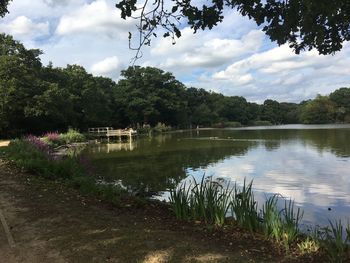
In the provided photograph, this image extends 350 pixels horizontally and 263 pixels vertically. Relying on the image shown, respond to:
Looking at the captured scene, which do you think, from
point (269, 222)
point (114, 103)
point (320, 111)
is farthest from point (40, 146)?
point (320, 111)

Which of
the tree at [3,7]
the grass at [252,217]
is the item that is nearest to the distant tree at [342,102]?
the tree at [3,7]

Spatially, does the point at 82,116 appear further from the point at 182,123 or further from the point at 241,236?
the point at 241,236

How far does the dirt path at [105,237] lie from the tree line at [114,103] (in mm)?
31821

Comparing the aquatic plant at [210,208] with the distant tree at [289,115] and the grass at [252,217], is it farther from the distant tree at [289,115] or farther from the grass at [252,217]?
the distant tree at [289,115]

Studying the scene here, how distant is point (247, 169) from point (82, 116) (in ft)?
134

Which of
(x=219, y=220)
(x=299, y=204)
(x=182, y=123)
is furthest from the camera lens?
(x=182, y=123)

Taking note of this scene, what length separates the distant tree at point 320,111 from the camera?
118 metres

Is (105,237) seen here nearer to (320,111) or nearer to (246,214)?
(246,214)

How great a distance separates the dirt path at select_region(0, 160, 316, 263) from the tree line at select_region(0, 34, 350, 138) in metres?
31.8

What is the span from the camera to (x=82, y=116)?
185 feet

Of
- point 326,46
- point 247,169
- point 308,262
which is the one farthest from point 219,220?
point 247,169

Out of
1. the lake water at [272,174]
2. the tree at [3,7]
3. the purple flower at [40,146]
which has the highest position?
the tree at [3,7]

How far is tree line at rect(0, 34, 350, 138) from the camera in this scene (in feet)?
128

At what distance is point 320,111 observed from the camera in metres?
121
